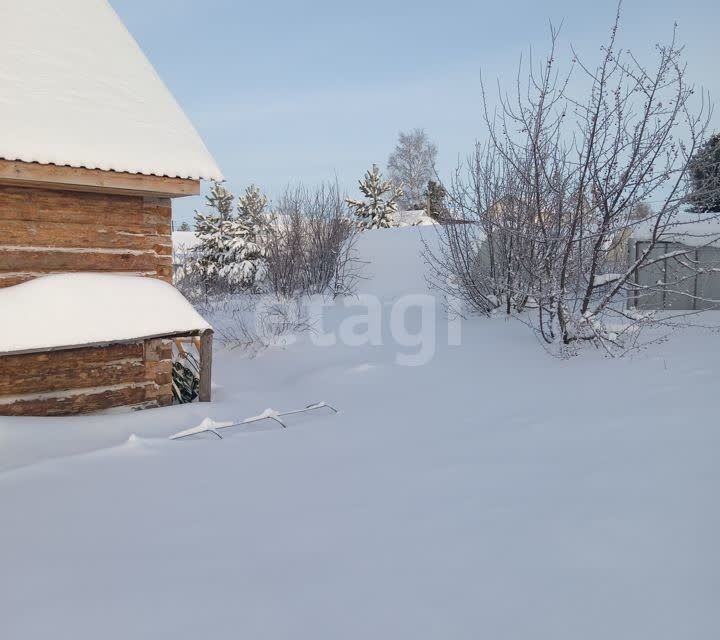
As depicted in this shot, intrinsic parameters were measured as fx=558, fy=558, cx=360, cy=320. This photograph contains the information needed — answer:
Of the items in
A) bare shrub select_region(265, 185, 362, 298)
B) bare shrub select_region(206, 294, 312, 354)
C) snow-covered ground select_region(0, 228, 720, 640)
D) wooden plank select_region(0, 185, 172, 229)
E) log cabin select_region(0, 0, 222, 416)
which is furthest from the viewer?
bare shrub select_region(265, 185, 362, 298)

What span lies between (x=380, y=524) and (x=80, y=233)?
15.3 feet

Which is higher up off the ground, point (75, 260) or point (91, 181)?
point (91, 181)

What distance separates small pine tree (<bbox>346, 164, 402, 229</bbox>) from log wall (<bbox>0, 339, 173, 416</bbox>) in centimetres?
2635

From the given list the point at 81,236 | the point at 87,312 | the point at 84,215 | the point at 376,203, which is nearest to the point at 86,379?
the point at 87,312

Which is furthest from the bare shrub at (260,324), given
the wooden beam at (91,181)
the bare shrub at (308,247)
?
the wooden beam at (91,181)

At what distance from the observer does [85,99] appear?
19.5 ft

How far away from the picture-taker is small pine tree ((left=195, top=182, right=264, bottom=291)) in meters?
20.4

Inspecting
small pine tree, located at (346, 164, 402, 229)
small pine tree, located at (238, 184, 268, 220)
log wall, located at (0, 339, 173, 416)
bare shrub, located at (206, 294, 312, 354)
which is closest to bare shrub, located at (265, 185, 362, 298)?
bare shrub, located at (206, 294, 312, 354)

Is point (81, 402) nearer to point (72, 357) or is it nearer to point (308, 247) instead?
point (72, 357)

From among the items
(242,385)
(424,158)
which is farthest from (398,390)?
(424,158)

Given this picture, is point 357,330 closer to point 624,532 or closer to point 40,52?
point 40,52

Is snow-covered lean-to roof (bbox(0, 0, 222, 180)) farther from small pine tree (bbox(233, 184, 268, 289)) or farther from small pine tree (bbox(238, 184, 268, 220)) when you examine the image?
small pine tree (bbox(238, 184, 268, 220))

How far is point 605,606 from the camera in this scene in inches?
86.8

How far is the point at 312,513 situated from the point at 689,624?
70.7 inches
